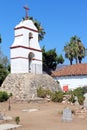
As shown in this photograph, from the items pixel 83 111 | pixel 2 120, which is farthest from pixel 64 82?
pixel 2 120

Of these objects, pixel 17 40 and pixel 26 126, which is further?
pixel 17 40

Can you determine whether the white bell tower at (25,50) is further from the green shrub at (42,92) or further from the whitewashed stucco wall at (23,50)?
the green shrub at (42,92)

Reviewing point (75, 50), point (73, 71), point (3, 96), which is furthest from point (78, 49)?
point (3, 96)

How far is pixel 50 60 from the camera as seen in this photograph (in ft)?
152

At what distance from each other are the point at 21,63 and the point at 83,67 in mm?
13032

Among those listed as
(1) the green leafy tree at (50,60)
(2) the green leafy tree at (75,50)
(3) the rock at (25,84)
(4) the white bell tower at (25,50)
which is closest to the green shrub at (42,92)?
(3) the rock at (25,84)

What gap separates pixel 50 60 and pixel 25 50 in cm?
1404

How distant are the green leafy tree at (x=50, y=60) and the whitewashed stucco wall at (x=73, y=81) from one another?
13.0ft

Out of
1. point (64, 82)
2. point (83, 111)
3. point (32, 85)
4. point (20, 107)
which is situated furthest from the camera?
point (64, 82)

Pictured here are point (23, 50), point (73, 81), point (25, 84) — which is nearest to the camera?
point (25, 84)

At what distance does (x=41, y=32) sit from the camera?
47.1 metres

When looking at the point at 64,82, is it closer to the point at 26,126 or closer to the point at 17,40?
the point at 17,40

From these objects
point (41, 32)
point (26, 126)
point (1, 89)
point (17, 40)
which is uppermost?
point (41, 32)

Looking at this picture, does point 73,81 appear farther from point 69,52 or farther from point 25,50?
point 69,52
